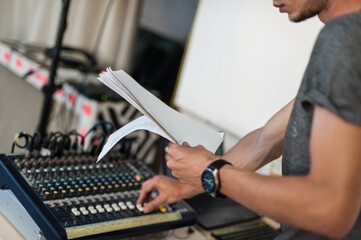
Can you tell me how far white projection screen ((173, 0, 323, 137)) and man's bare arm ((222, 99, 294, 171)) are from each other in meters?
0.53

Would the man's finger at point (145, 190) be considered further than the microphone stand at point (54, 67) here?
No

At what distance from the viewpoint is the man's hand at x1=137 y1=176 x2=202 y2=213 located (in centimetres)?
137

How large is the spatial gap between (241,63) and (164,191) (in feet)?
2.72

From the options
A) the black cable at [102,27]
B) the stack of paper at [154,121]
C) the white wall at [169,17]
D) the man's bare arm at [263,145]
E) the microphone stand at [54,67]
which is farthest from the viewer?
the black cable at [102,27]

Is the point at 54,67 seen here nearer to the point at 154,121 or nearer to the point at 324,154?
the point at 154,121

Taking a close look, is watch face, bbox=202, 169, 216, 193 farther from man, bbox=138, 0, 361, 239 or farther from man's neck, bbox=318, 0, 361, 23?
man's neck, bbox=318, 0, 361, 23

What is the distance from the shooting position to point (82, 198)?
129 cm

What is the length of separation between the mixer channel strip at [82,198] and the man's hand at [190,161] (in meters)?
0.28

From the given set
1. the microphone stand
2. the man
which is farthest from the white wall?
the man

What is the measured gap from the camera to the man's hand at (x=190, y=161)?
1.02m

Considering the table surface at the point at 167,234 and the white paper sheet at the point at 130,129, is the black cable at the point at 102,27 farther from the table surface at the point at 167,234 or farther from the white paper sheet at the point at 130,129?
the white paper sheet at the point at 130,129

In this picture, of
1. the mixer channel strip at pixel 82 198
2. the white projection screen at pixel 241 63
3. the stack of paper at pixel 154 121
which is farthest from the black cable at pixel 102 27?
the stack of paper at pixel 154 121

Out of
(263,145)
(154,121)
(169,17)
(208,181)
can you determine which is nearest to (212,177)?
(208,181)

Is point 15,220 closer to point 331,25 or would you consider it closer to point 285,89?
point 331,25
